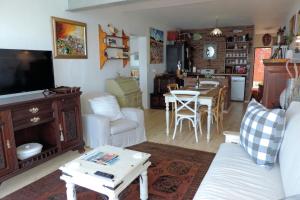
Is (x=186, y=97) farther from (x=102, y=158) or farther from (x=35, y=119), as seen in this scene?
(x=35, y=119)

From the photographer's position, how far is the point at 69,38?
348 centimetres

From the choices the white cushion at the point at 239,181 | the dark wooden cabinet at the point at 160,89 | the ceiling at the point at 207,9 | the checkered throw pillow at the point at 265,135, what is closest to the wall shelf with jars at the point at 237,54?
the ceiling at the point at 207,9

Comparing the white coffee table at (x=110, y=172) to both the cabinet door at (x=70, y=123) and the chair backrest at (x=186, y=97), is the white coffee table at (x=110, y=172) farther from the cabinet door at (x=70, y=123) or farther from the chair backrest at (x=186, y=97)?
the chair backrest at (x=186, y=97)

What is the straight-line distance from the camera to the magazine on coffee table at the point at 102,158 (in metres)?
1.91

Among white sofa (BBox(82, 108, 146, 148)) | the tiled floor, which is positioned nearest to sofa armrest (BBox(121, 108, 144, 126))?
white sofa (BBox(82, 108, 146, 148))

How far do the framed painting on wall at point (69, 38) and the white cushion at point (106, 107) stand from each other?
2.72ft

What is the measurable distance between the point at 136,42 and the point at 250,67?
3.80 meters

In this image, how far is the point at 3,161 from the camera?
2.21m

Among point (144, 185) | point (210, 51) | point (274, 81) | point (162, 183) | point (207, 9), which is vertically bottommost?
point (162, 183)

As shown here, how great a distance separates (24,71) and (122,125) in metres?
1.43

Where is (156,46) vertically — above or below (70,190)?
above

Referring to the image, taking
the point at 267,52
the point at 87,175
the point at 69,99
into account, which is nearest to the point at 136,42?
the point at 69,99

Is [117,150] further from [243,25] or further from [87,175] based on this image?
Answer: [243,25]

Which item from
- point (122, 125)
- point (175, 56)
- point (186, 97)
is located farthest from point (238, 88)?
point (122, 125)
